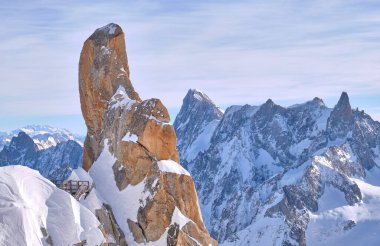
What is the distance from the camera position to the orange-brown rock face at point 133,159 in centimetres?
6725

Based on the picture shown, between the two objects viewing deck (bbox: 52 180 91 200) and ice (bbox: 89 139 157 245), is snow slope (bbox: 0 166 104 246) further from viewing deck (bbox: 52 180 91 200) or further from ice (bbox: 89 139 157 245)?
ice (bbox: 89 139 157 245)

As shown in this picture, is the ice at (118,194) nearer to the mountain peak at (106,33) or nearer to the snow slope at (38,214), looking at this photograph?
the snow slope at (38,214)

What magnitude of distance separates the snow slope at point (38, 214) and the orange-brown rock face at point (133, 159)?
7.67 metres

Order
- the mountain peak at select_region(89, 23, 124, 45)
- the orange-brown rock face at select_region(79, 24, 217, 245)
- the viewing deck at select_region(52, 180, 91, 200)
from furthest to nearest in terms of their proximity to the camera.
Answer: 1. the mountain peak at select_region(89, 23, 124, 45)
2. the viewing deck at select_region(52, 180, 91, 200)
3. the orange-brown rock face at select_region(79, 24, 217, 245)

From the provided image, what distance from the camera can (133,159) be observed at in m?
70.8

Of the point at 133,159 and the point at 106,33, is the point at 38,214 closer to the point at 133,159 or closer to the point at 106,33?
the point at 133,159

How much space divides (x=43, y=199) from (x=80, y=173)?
1172 centimetres

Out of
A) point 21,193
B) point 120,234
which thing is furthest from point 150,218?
point 21,193

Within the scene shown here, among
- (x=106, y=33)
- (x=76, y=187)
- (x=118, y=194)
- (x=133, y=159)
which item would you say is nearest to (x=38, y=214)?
(x=76, y=187)

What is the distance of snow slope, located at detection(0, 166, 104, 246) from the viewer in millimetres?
54844

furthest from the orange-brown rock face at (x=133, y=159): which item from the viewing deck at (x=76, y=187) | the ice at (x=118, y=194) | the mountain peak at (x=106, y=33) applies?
the viewing deck at (x=76, y=187)

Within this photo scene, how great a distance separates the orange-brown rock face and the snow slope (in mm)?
7665

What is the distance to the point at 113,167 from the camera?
7281cm

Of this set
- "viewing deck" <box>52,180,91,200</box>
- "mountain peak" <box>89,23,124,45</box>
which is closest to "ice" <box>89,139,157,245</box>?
"viewing deck" <box>52,180,91,200</box>
